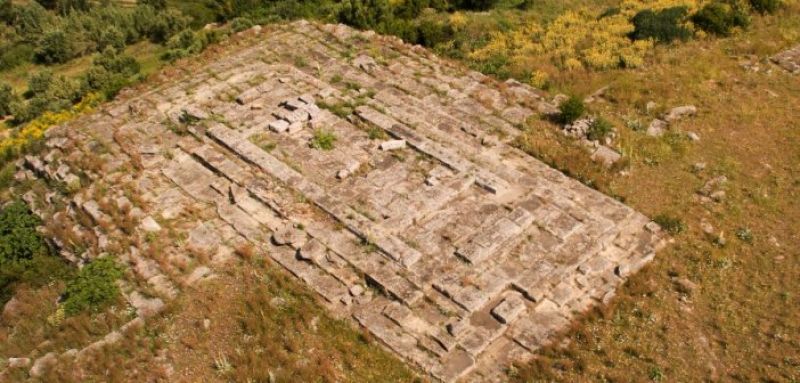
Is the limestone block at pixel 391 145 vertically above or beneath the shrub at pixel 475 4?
above

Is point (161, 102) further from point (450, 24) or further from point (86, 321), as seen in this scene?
point (450, 24)

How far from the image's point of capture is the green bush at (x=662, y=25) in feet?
71.2

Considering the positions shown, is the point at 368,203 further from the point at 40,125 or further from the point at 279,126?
the point at 40,125

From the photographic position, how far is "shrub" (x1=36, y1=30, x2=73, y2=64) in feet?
94.1

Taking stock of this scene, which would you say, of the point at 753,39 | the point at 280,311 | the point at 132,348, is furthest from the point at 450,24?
the point at 132,348

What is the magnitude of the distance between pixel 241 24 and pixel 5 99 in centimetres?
920

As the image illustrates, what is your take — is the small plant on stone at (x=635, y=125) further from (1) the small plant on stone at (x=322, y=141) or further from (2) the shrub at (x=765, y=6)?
(2) the shrub at (x=765, y=6)

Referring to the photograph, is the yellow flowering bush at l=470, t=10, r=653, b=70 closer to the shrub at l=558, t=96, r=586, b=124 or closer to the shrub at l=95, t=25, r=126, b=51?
the shrub at l=558, t=96, r=586, b=124

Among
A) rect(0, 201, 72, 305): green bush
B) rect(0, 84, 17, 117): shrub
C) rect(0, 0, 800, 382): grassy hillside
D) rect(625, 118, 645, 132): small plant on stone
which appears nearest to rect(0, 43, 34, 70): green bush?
rect(0, 84, 17, 117): shrub

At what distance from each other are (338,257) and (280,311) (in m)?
1.64

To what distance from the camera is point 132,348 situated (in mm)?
12062

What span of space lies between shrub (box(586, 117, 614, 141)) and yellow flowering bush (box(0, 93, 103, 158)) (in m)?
14.7

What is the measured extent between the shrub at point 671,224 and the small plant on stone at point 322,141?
7.81m

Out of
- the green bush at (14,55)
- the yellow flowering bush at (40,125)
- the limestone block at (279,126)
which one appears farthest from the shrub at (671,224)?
the green bush at (14,55)
